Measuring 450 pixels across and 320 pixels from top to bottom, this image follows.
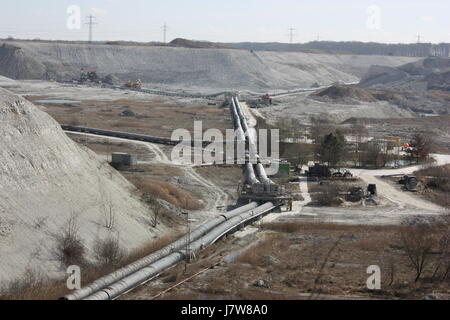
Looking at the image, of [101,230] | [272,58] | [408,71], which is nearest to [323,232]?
[101,230]

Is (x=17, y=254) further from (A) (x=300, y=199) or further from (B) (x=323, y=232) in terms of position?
(A) (x=300, y=199)

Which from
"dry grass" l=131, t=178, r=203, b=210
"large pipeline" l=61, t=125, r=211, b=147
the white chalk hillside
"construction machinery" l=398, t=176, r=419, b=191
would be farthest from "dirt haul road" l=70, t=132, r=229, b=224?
"construction machinery" l=398, t=176, r=419, b=191

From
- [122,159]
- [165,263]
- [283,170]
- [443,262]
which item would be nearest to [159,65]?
[283,170]

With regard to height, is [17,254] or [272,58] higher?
[272,58]

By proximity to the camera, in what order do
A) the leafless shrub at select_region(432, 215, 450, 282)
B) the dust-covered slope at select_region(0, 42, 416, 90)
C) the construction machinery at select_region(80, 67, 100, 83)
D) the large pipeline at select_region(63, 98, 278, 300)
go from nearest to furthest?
the large pipeline at select_region(63, 98, 278, 300) < the leafless shrub at select_region(432, 215, 450, 282) < the construction machinery at select_region(80, 67, 100, 83) < the dust-covered slope at select_region(0, 42, 416, 90)

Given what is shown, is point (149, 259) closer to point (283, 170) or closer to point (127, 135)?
point (283, 170)

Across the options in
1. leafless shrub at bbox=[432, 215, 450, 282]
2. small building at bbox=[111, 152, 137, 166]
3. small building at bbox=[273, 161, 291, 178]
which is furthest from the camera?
small building at bbox=[273, 161, 291, 178]

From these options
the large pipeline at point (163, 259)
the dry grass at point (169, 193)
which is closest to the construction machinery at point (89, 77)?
the dry grass at point (169, 193)

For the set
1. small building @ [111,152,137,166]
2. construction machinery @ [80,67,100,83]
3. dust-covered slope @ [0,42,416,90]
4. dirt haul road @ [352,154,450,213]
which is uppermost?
dust-covered slope @ [0,42,416,90]

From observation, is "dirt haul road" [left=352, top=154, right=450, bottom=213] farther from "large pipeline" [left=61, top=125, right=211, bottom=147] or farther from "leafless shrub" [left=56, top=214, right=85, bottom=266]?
"leafless shrub" [left=56, top=214, right=85, bottom=266]
